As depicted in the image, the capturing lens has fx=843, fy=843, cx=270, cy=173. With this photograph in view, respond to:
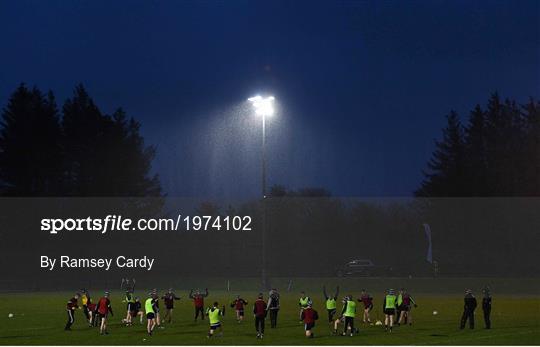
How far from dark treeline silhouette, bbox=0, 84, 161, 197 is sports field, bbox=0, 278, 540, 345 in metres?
31.1

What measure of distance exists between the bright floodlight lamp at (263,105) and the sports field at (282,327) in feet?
44.1

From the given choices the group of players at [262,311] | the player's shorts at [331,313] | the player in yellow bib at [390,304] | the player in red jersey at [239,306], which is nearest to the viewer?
the group of players at [262,311]

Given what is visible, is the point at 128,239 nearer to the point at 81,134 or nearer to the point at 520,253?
the point at 81,134

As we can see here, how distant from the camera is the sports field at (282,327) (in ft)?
108

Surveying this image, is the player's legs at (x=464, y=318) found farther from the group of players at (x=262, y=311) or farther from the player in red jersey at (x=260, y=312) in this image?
the player in red jersey at (x=260, y=312)

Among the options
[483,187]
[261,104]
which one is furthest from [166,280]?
[483,187]

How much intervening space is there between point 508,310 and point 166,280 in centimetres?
2952

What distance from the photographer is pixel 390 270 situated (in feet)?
241

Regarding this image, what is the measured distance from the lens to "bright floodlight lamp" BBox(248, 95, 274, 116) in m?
60.9

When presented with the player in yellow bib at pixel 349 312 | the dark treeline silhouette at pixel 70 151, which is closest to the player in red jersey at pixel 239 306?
the player in yellow bib at pixel 349 312

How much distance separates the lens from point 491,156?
105 meters

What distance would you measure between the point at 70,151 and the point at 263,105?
4506 cm

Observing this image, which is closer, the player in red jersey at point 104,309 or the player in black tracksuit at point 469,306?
the player in red jersey at point 104,309

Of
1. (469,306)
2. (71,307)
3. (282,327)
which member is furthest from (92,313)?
(469,306)
